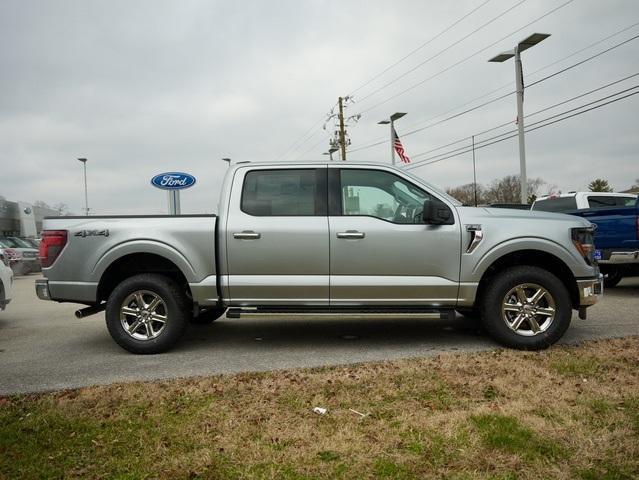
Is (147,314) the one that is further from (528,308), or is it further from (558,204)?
(558,204)

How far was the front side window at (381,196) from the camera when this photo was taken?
559 centimetres

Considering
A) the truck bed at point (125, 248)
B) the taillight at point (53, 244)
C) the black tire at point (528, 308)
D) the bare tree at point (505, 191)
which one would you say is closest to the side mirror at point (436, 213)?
the black tire at point (528, 308)

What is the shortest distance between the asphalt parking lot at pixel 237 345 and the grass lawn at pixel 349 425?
0.47m

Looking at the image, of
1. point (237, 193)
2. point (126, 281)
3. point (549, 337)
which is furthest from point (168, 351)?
point (549, 337)

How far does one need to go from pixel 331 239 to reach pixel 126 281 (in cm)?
221

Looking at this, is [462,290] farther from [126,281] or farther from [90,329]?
[90,329]

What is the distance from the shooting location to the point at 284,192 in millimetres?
5715

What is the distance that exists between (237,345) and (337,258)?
5.36 ft

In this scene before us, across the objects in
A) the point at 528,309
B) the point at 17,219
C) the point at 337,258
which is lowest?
the point at 528,309

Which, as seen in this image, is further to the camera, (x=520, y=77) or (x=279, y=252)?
(x=520, y=77)

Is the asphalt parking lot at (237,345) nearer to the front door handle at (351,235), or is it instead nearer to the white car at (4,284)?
the white car at (4,284)

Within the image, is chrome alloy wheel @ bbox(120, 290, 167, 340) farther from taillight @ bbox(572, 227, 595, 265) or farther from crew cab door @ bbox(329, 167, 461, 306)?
taillight @ bbox(572, 227, 595, 265)

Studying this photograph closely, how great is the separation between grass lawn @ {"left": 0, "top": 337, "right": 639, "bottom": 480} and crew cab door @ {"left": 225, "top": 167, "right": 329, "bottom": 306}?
39.6 inches

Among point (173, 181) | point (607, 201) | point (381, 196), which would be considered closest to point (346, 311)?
point (381, 196)
